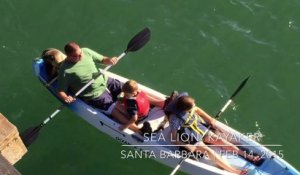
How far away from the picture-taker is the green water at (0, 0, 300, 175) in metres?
10.7

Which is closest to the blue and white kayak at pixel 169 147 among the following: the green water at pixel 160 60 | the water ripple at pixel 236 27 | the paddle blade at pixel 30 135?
the green water at pixel 160 60

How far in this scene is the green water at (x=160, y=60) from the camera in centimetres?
1066

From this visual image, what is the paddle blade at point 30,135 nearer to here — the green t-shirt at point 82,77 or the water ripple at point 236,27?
the green t-shirt at point 82,77

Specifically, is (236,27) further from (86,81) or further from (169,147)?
(86,81)

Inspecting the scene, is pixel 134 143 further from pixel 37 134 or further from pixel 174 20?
pixel 174 20

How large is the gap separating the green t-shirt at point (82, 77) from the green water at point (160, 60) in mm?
1176

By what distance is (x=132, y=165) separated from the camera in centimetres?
1043

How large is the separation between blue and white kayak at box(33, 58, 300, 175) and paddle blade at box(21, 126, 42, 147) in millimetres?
925

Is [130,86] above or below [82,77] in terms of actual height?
below

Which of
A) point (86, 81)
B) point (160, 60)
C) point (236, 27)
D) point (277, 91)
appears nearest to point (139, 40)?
point (160, 60)

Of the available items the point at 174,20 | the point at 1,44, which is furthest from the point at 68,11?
the point at 174,20

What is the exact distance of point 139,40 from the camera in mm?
11477

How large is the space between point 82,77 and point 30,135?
1.65m

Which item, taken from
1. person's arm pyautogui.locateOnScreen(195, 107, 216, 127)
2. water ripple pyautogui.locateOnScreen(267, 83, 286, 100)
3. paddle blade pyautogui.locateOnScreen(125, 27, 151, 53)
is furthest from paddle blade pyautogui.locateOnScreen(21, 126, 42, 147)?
water ripple pyautogui.locateOnScreen(267, 83, 286, 100)
